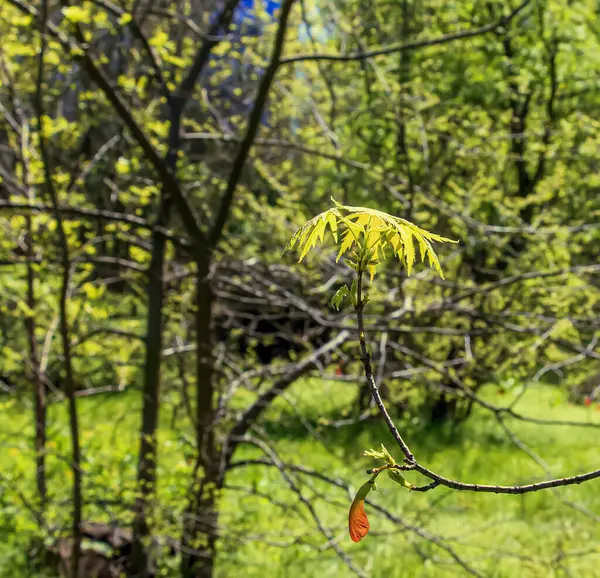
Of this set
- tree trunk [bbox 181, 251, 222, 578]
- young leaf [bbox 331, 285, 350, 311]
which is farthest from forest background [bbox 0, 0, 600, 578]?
young leaf [bbox 331, 285, 350, 311]

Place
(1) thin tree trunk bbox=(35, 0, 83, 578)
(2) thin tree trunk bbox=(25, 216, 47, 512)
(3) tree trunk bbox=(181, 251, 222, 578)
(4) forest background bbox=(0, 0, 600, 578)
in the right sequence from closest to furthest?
(1) thin tree trunk bbox=(35, 0, 83, 578) → (4) forest background bbox=(0, 0, 600, 578) → (3) tree trunk bbox=(181, 251, 222, 578) → (2) thin tree trunk bbox=(25, 216, 47, 512)

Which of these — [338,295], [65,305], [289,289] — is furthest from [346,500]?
[338,295]

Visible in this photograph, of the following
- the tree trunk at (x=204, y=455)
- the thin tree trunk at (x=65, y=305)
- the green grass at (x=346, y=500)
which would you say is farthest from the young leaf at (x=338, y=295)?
the tree trunk at (x=204, y=455)

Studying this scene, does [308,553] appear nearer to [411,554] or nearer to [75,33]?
[411,554]

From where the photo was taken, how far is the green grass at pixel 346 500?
14.1ft

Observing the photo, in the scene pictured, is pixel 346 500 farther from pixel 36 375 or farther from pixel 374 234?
pixel 374 234

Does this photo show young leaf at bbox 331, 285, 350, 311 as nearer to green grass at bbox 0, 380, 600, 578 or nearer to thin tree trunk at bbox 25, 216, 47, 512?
green grass at bbox 0, 380, 600, 578

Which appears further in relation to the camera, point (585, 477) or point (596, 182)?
point (596, 182)

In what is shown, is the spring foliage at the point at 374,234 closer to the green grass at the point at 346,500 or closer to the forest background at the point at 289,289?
the forest background at the point at 289,289

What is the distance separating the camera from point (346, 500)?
5426 millimetres

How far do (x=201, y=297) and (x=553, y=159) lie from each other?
210 inches

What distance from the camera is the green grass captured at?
Result: 14.1 feet

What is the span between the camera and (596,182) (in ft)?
24.3

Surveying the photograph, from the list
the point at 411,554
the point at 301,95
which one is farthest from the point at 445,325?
the point at 301,95
